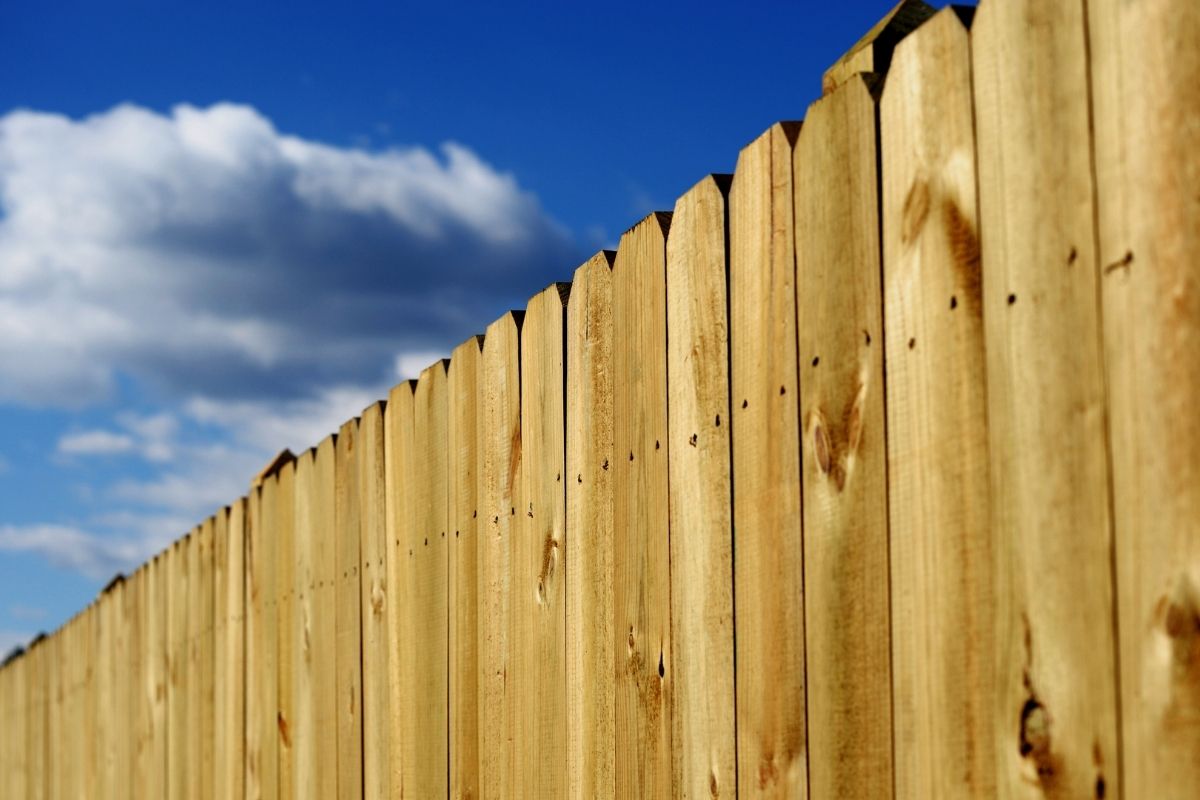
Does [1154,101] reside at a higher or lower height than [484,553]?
higher

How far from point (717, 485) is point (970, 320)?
0.63 m

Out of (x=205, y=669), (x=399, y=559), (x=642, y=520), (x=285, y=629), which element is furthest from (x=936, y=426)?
(x=205, y=669)

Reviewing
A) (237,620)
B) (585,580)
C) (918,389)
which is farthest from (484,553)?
(237,620)

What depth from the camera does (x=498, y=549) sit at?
10.2 feet

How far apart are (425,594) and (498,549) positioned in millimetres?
503

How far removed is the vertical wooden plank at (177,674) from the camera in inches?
234

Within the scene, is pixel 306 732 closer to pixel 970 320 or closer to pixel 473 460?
pixel 473 460

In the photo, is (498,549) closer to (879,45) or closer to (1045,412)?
(879,45)

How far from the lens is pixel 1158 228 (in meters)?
1.46

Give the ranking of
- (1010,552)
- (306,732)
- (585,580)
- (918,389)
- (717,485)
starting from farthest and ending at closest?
1. (306,732)
2. (585,580)
3. (717,485)
4. (918,389)
5. (1010,552)

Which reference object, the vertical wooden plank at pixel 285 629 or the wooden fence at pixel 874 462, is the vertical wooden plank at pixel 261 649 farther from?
the wooden fence at pixel 874 462

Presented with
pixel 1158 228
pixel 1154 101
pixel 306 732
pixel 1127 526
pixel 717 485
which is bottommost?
→ pixel 306 732

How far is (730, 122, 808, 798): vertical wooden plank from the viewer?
2.02 metres

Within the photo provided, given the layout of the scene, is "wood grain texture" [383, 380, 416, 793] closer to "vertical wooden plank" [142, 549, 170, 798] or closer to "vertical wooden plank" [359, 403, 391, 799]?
"vertical wooden plank" [359, 403, 391, 799]
